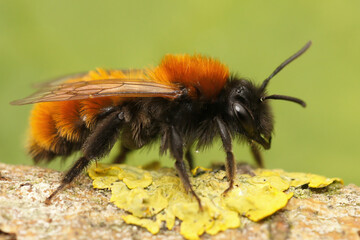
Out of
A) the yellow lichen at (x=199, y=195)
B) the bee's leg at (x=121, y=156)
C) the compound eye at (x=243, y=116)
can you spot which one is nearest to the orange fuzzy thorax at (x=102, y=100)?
the compound eye at (x=243, y=116)

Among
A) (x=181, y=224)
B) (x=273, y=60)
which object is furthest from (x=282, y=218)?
(x=273, y=60)

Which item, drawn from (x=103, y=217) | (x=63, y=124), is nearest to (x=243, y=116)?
(x=103, y=217)

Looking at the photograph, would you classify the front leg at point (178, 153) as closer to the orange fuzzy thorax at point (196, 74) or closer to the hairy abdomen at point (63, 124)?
the orange fuzzy thorax at point (196, 74)

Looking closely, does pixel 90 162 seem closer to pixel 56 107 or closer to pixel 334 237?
pixel 56 107

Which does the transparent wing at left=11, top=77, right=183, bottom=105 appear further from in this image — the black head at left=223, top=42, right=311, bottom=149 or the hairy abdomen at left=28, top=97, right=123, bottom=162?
the black head at left=223, top=42, right=311, bottom=149

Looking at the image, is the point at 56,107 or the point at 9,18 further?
the point at 9,18

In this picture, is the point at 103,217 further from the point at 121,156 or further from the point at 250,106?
the point at 121,156
